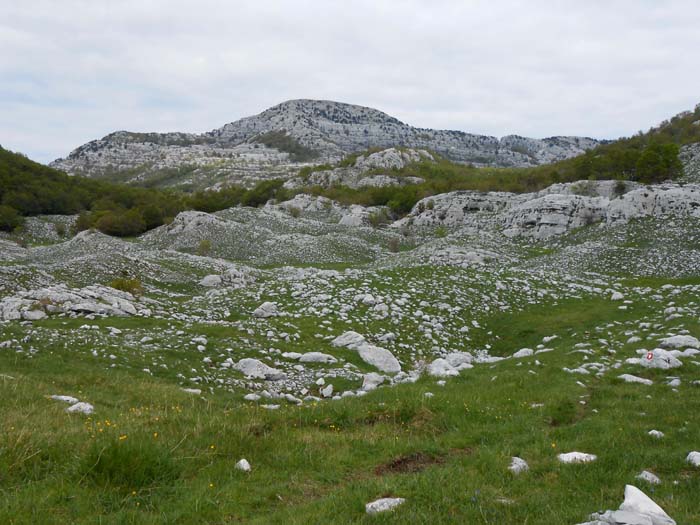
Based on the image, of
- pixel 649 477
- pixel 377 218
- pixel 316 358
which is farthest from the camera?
pixel 377 218

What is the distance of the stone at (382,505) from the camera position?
5.57 metres

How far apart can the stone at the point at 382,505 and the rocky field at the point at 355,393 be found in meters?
0.04

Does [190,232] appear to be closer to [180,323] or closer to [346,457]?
[180,323]

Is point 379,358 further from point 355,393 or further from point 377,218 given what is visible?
point 377,218

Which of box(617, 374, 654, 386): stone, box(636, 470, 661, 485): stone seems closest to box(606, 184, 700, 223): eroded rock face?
box(617, 374, 654, 386): stone

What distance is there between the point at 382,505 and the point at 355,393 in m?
8.45

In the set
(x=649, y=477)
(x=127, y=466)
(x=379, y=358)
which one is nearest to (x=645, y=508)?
(x=649, y=477)

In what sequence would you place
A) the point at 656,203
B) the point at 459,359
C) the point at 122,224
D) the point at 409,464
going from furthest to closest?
the point at 122,224
the point at 656,203
the point at 459,359
the point at 409,464

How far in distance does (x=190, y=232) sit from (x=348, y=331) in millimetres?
43018

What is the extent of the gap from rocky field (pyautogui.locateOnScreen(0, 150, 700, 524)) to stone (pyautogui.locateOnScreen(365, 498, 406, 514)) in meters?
0.04

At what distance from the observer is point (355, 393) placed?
1405cm

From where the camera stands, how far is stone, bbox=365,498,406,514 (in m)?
5.57

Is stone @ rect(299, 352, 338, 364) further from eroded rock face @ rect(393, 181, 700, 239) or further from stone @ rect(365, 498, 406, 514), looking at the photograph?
eroded rock face @ rect(393, 181, 700, 239)

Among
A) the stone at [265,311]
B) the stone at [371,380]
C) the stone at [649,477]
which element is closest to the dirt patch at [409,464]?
the stone at [649,477]
